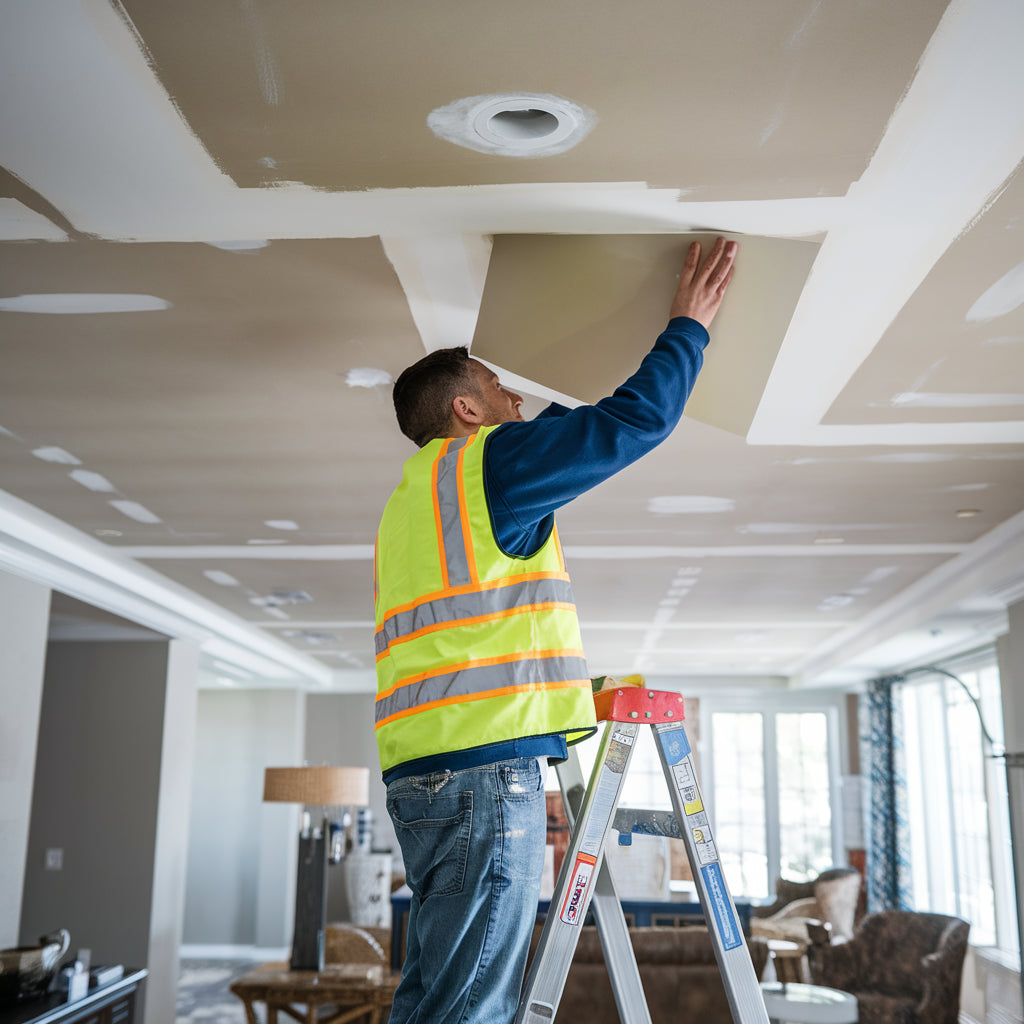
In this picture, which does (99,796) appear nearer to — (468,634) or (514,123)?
(468,634)

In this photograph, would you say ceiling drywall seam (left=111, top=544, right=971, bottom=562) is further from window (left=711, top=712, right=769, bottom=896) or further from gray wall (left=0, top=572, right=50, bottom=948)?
window (left=711, top=712, right=769, bottom=896)

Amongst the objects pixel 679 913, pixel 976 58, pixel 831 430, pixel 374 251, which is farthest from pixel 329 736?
pixel 976 58

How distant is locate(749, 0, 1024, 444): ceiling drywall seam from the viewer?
1574 millimetres

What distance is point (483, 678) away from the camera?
57.9 inches

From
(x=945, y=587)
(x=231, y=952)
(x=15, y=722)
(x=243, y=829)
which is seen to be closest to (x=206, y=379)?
(x=15, y=722)

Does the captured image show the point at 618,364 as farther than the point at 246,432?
No

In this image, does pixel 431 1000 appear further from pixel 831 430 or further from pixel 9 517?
pixel 9 517

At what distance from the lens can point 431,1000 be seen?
1403 millimetres

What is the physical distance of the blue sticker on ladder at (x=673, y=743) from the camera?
71.9 inches

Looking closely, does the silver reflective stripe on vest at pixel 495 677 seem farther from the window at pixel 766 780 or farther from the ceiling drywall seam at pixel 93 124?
the window at pixel 766 780

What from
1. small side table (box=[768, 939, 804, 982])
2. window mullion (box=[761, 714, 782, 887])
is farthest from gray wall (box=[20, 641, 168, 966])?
window mullion (box=[761, 714, 782, 887])

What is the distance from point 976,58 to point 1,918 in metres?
4.99

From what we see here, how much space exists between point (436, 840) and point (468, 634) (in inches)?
11.9

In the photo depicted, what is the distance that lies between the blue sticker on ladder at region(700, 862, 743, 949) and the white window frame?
10332mm
